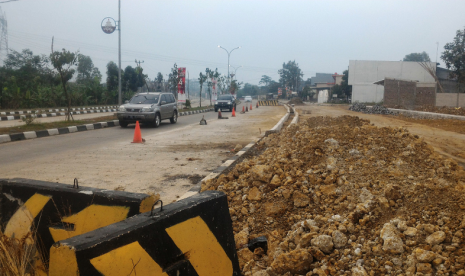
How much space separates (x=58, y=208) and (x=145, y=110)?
13.4 m

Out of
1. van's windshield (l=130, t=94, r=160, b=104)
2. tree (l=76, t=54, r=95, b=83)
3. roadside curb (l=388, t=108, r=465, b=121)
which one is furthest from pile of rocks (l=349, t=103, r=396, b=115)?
tree (l=76, t=54, r=95, b=83)

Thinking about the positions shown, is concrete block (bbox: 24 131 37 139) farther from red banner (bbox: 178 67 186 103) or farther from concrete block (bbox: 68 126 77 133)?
red banner (bbox: 178 67 186 103)

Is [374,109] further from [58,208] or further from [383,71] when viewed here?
[383,71]

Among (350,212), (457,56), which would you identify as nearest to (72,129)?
(350,212)

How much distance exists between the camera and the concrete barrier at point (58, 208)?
8.74 ft

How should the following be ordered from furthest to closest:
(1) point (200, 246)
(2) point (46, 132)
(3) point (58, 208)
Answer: (2) point (46, 132)
(3) point (58, 208)
(1) point (200, 246)

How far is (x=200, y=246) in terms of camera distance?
2.30m

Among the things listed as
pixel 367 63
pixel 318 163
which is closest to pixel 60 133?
pixel 318 163

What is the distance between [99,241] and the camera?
1.83 meters

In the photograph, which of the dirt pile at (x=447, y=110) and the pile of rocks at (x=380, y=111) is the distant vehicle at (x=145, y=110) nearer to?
the pile of rocks at (x=380, y=111)

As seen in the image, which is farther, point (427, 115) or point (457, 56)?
point (457, 56)

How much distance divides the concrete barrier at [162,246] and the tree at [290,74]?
110201 mm

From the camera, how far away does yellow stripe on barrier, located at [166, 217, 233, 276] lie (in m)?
2.19

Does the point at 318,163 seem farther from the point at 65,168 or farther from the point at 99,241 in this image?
the point at 65,168
